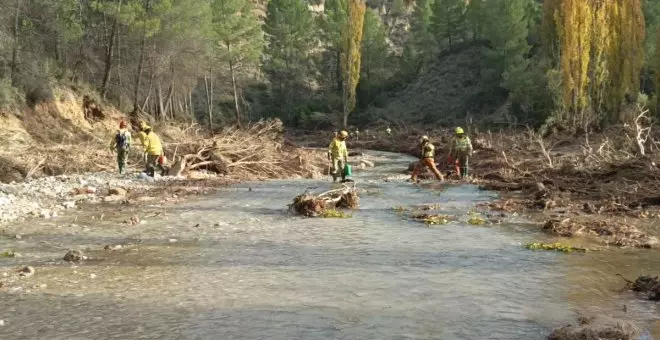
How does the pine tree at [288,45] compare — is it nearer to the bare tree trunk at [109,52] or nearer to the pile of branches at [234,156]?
the bare tree trunk at [109,52]

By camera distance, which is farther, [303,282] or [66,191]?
[66,191]

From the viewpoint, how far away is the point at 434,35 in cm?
6650

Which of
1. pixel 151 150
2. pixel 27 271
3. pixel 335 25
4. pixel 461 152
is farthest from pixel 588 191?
pixel 335 25

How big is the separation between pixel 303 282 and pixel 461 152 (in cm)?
1465

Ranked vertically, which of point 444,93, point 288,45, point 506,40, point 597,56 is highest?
point 288,45

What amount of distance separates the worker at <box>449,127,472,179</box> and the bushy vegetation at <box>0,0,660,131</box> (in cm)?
1413

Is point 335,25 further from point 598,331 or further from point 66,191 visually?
point 598,331

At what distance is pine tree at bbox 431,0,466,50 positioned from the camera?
65.9m

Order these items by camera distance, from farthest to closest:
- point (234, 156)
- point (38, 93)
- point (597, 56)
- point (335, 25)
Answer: point (335, 25), point (597, 56), point (38, 93), point (234, 156)

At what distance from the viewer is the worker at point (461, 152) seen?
20.7 m

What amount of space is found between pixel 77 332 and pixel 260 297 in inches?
77.2

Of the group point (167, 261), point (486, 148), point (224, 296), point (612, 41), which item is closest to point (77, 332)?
point (224, 296)

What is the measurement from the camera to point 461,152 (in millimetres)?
21250

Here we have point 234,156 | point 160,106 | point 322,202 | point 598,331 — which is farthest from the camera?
point 160,106
